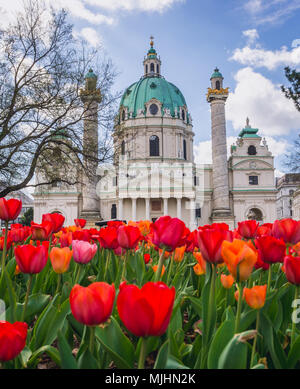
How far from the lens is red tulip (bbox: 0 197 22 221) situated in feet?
5.29

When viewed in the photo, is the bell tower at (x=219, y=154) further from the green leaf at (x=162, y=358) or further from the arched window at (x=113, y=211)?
the green leaf at (x=162, y=358)

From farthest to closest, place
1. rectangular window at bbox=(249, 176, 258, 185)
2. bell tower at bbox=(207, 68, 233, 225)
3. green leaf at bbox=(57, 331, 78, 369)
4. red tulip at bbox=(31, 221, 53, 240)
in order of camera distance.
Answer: rectangular window at bbox=(249, 176, 258, 185)
bell tower at bbox=(207, 68, 233, 225)
red tulip at bbox=(31, 221, 53, 240)
green leaf at bbox=(57, 331, 78, 369)

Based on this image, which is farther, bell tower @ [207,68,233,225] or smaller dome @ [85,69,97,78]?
bell tower @ [207,68,233,225]

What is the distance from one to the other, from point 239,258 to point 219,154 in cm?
3501

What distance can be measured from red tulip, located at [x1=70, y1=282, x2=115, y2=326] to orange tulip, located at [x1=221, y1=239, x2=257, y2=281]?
0.37 meters

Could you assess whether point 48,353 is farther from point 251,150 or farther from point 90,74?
point 251,150

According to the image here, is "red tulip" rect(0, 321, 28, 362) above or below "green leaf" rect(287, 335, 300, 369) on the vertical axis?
above

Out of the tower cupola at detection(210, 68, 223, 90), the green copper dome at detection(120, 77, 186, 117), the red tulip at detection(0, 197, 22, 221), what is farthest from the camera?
the green copper dome at detection(120, 77, 186, 117)

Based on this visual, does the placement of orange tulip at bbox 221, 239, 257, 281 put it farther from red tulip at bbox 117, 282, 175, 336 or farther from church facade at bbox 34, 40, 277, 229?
church facade at bbox 34, 40, 277, 229

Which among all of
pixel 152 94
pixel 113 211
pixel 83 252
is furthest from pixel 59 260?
pixel 152 94

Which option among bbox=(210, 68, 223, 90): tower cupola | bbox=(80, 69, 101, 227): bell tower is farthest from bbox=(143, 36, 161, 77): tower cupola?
bbox=(80, 69, 101, 227): bell tower

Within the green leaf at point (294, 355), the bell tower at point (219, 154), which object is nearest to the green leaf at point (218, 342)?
the green leaf at point (294, 355)

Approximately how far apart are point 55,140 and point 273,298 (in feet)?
38.0

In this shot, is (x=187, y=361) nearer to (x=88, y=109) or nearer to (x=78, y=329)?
(x=78, y=329)
